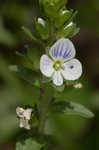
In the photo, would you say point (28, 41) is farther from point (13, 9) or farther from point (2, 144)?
point (2, 144)

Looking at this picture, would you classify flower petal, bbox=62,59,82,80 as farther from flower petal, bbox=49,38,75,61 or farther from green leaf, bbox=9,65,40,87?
green leaf, bbox=9,65,40,87

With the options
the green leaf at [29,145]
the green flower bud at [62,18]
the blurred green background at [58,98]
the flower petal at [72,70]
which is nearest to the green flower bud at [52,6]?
the green flower bud at [62,18]

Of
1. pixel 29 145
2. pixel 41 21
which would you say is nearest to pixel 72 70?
pixel 41 21

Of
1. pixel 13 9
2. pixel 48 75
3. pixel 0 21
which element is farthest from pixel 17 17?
pixel 48 75

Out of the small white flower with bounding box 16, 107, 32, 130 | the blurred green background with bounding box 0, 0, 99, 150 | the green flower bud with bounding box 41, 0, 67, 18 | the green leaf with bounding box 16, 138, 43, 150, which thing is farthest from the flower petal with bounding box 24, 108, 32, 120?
the blurred green background with bounding box 0, 0, 99, 150

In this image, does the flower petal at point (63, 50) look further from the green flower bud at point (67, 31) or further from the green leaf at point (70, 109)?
the green leaf at point (70, 109)

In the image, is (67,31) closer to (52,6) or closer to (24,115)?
(52,6)

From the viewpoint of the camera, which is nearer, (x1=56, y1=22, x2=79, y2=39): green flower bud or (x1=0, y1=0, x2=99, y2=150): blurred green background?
(x1=56, y1=22, x2=79, y2=39): green flower bud
